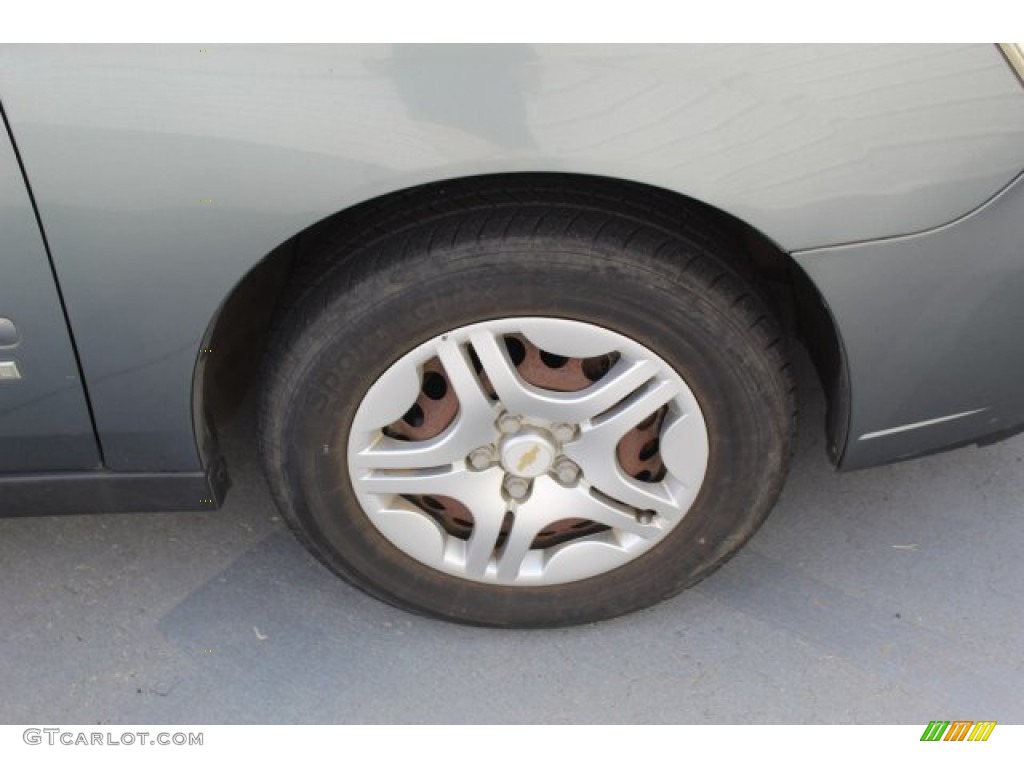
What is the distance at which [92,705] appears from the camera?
74.4 inches

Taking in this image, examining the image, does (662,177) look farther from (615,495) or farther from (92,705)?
(92,705)

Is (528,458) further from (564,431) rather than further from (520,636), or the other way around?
(520,636)

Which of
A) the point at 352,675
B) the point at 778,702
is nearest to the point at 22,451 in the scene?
the point at 352,675

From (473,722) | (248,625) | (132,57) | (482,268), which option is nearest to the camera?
(132,57)

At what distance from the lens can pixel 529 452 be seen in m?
1.77

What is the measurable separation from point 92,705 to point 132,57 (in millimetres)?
1173

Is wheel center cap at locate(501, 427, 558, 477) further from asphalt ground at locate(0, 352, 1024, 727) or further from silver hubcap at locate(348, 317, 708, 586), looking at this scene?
asphalt ground at locate(0, 352, 1024, 727)

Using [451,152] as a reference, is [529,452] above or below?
below

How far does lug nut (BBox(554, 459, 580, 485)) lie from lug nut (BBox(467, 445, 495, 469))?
0.39 feet

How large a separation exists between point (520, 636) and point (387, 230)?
2.81 ft

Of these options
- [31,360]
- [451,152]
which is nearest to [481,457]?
[451,152]

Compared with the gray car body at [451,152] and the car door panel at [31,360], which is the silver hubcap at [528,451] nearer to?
the gray car body at [451,152]

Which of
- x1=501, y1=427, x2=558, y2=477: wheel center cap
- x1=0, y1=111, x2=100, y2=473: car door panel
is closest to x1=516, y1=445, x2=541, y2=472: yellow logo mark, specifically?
x1=501, y1=427, x2=558, y2=477: wheel center cap

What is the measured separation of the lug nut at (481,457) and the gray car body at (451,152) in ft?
1.63
